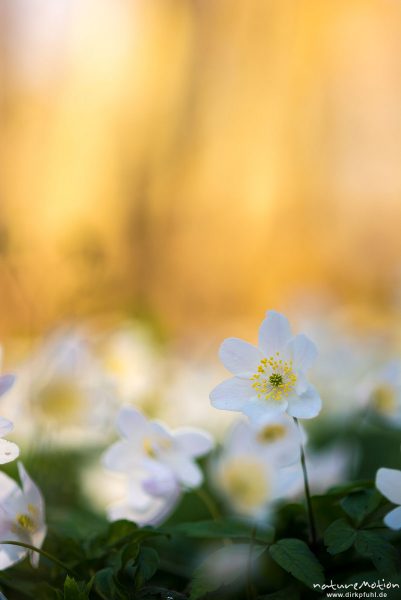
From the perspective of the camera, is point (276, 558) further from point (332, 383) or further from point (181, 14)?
point (181, 14)

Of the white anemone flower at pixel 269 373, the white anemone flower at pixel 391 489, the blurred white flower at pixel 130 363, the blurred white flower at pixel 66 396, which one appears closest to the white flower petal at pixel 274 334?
the white anemone flower at pixel 269 373

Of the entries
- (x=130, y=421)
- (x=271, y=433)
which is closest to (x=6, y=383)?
(x=130, y=421)

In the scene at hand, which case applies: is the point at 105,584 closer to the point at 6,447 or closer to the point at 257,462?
the point at 6,447

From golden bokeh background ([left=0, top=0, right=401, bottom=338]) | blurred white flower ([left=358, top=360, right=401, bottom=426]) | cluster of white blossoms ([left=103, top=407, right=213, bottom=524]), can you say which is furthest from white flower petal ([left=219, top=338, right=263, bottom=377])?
golden bokeh background ([left=0, top=0, right=401, bottom=338])

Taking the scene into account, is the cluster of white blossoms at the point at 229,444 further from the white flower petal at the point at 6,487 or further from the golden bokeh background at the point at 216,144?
the golden bokeh background at the point at 216,144

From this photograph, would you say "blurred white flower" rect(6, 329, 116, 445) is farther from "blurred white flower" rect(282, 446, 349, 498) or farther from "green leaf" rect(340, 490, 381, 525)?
"green leaf" rect(340, 490, 381, 525)

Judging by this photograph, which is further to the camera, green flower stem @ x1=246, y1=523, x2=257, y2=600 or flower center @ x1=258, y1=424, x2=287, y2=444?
flower center @ x1=258, y1=424, x2=287, y2=444

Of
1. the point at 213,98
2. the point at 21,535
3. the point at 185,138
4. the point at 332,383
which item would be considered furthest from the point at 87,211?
the point at 21,535
